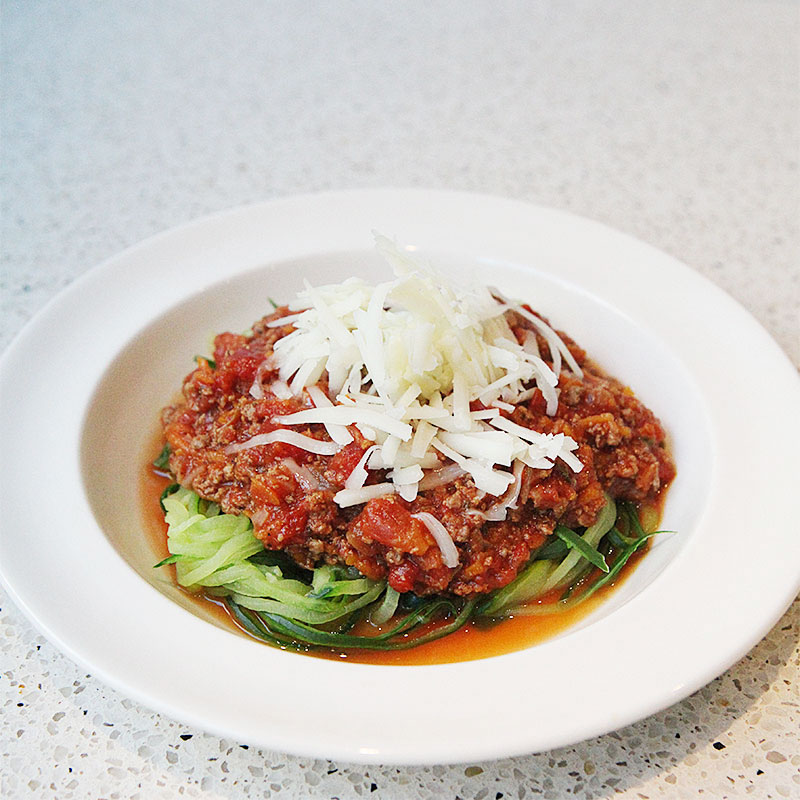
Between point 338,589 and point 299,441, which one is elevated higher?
point 299,441

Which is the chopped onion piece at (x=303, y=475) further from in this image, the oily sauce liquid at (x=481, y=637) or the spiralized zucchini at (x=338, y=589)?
the oily sauce liquid at (x=481, y=637)

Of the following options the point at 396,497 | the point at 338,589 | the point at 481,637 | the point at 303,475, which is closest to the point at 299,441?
the point at 303,475

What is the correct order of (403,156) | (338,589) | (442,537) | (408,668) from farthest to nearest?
(403,156) → (338,589) → (442,537) → (408,668)

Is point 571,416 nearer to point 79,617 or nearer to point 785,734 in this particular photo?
point 785,734

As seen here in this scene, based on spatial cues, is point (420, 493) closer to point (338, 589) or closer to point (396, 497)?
point (396, 497)

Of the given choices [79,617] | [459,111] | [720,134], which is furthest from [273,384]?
[720,134]

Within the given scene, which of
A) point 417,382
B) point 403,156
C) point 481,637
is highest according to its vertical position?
point 417,382

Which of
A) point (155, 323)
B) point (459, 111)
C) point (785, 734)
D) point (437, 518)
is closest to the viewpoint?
point (785, 734)
